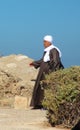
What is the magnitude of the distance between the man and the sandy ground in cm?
100

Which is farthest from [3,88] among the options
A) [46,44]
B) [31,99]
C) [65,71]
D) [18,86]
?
[65,71]

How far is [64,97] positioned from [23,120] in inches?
Result: 58.9

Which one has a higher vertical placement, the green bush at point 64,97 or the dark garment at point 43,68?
the dark garment at point 43,68

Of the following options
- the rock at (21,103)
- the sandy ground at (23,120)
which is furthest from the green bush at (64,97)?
the rock at (21,103)

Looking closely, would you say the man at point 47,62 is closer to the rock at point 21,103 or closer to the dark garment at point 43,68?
the dark garment at point 43,68

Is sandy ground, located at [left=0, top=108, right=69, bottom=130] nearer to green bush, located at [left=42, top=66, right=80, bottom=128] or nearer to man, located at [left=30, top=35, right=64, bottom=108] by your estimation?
green bush, located at [left=42, top=66, right=80, bottom=128]

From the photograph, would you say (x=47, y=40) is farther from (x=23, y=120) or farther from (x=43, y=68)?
(x=23, y=120)

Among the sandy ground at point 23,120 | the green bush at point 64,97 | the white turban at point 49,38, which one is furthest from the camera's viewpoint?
the white turban at point 49,38

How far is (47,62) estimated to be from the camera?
14352 millimetres

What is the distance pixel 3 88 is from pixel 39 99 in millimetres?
2779

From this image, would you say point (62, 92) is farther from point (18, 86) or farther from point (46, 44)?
point (18, 86)

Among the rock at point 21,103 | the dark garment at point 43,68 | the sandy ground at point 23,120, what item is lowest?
the sandy ground at point 23,120

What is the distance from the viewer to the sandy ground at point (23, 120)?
10539 millimetres

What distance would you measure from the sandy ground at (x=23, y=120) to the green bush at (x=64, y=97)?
26 cm
